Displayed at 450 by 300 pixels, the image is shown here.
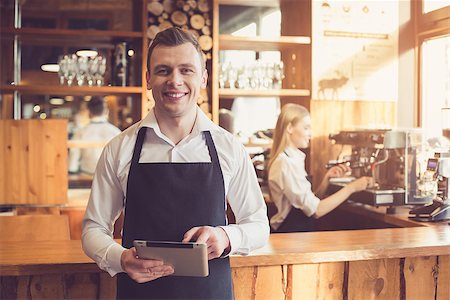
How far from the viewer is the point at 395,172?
3635mm

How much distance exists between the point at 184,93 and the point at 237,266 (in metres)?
0.67

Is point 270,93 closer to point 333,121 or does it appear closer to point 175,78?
point 333,121

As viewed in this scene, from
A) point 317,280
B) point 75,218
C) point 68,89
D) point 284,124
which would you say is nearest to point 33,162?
point 75,218

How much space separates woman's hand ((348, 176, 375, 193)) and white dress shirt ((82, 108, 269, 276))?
6.08 feet

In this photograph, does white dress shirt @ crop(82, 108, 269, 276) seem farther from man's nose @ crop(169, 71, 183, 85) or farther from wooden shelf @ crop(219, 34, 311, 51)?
wooden shelf @ crop(219, 34, 311, 51)

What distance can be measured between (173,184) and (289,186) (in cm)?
177

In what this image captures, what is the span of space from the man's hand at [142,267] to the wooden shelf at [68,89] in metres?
2.53

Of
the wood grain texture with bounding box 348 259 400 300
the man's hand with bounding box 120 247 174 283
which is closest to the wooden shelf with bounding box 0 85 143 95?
the wood grain texture with bounding box 348 259 400 300

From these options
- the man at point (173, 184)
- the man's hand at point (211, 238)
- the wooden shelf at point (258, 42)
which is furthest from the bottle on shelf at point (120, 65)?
the man's hand at point (211, 238)

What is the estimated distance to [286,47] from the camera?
14.7ft

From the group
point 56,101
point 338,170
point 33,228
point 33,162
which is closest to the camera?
point 33,228

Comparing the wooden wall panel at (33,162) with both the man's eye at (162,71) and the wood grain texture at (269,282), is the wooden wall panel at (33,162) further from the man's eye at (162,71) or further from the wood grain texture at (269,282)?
the man's eye at (162,71)

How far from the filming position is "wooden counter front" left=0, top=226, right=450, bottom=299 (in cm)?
202

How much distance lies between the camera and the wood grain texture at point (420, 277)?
232cm
